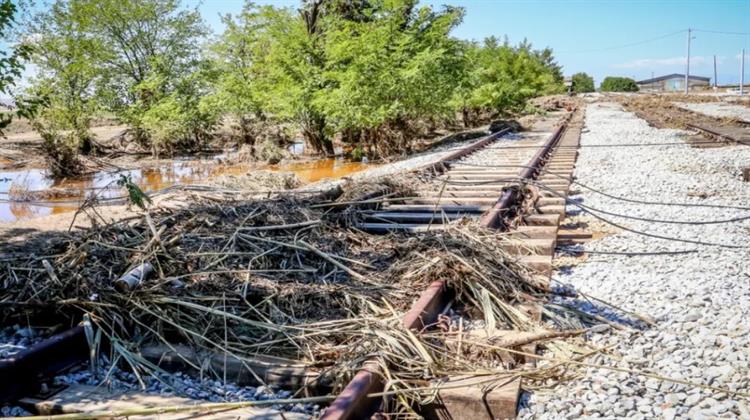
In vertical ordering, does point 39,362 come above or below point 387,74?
A: below

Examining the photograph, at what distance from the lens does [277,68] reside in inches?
688

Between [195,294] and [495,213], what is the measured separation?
2866mm

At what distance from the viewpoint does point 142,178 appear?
16.5 metres

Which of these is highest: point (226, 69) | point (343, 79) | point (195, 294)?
point (226, 69)

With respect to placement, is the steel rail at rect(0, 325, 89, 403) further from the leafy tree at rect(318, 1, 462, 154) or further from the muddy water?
the leafy tree at rect(318, 1, 462, 154)

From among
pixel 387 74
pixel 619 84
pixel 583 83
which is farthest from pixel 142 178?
pixel 619 84

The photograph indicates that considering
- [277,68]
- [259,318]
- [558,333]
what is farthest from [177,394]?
[277,68]

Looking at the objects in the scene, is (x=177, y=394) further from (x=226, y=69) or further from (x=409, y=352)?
(x=226, y=69)

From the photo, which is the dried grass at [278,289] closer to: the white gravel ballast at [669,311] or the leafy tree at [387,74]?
the white gravel ballast at [669,311]

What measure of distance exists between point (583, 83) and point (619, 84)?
24.7 ft

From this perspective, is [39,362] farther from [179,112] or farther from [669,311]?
[179,112]

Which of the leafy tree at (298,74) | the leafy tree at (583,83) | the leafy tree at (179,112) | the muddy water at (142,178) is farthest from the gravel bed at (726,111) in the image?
the leafy tree at (583,83)

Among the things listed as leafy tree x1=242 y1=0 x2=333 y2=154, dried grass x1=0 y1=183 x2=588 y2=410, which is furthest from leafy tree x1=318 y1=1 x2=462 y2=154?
dried grass x1=0 y1=183 x2=588 y2=410

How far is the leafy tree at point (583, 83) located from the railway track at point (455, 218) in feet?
275
